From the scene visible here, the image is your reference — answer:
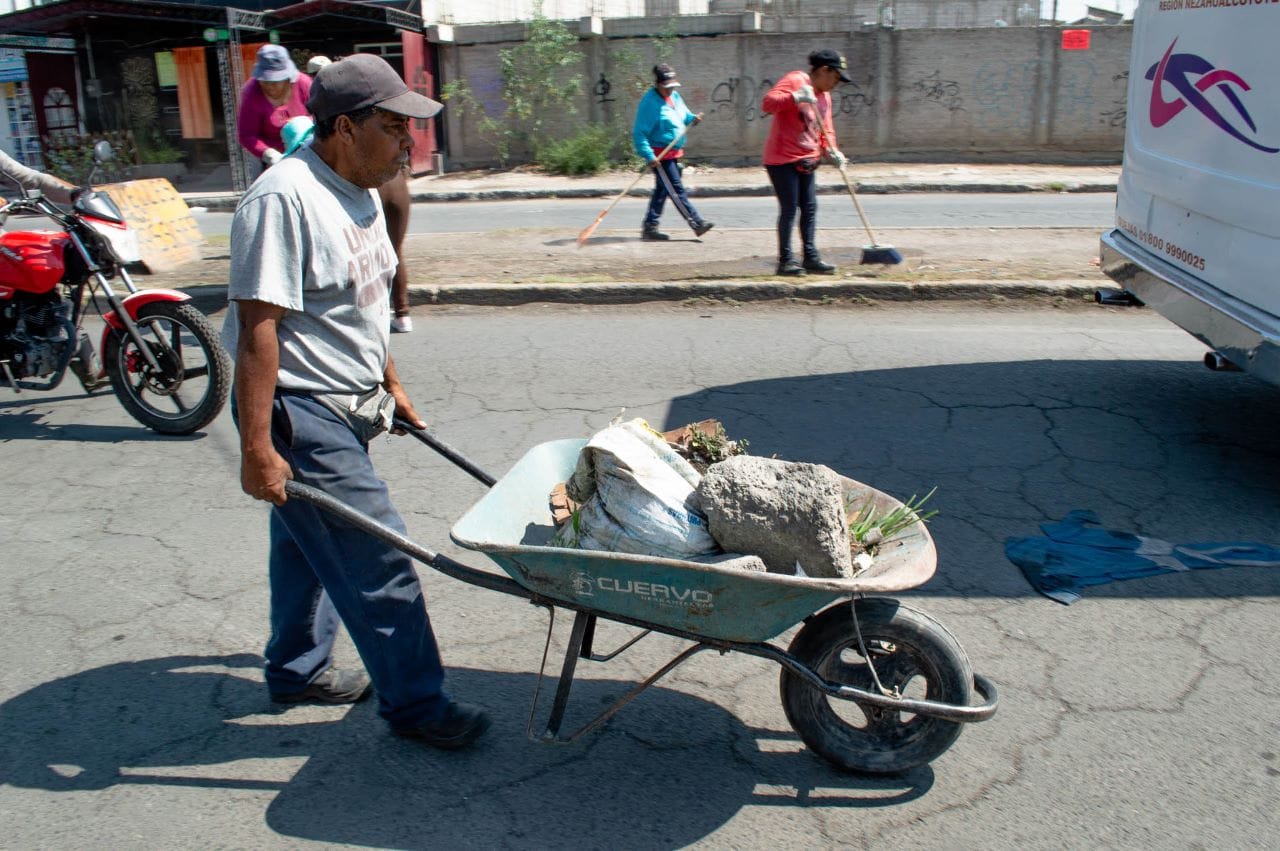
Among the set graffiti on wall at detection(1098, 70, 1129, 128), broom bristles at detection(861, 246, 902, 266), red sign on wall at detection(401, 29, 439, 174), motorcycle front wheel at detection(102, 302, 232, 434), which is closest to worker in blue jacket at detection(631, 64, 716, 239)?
broom bristles at detection(861, 246, 902, 266)

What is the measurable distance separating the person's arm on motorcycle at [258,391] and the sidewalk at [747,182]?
48.5ft

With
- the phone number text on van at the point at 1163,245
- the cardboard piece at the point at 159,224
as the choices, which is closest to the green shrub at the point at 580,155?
the cardboard piece at the point at 159,224

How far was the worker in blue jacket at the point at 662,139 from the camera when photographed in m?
10.6

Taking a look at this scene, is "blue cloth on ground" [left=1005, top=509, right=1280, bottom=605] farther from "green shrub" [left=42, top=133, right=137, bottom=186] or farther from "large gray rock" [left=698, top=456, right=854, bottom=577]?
"green shrub" [left=42, top=133, right=137, bottom=186]

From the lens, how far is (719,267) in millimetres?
8992

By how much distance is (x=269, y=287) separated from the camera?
8.66 feet

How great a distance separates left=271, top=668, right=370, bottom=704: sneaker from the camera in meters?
3.31

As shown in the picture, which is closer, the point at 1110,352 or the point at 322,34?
the point at 1110,352

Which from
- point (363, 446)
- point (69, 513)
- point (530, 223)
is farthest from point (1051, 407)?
point (530, 223)

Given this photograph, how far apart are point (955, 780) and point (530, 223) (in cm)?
1211

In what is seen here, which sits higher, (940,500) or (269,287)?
(269,287)

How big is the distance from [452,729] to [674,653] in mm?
871

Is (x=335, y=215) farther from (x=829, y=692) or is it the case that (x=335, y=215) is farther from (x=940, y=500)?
(x=940, y=500)

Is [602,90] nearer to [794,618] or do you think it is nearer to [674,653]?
[674,653]
